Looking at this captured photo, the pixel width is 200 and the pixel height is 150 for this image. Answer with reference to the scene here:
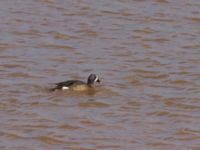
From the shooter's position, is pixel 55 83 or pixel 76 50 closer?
pixel 55 83

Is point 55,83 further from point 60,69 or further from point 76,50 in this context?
point 76,50

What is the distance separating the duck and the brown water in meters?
0.13

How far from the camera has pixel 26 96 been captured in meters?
13.3

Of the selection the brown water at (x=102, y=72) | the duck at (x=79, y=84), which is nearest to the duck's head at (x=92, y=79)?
the duck at (x=79, y=84)

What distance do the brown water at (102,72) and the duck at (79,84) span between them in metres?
0.13

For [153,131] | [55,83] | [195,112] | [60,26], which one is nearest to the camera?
[153,131]

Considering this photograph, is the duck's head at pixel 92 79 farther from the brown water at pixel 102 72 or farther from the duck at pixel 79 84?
the brown water at pixel 102 72

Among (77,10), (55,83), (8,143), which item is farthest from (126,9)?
(8,143)

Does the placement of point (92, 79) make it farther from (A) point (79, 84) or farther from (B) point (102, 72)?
(B) point (102, 72)

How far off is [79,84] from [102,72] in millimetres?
954

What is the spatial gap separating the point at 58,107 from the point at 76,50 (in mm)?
2862

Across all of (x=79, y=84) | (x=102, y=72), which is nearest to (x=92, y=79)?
(x=79, y=84)

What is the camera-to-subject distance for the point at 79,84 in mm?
13875

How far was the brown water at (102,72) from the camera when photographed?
11703 millimetres
